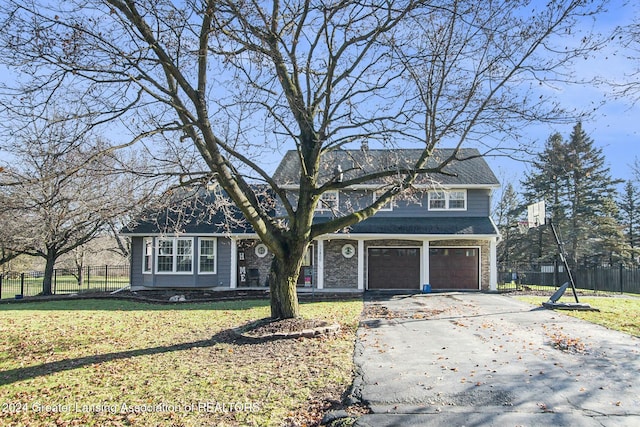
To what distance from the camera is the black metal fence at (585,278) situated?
21812 mm

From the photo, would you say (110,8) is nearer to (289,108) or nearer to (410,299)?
(289,108)

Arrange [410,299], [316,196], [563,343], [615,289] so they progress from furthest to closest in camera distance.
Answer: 1. [615,289]
2. [410,299]
3. [316,196]
4. [563,343]

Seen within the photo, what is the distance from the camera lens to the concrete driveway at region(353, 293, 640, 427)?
494 cm

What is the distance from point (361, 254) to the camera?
67.2 feet

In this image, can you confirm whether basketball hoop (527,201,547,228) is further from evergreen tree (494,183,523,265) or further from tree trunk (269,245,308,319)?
evergreen tree (494,183,523,265)

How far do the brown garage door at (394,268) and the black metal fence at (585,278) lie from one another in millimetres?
5042

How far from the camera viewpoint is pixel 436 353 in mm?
7793

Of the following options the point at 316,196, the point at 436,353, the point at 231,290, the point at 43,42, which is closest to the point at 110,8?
the point at 43,42

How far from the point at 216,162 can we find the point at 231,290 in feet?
43.2

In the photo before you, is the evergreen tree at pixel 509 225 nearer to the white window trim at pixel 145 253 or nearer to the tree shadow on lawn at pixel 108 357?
the white window trim at pixel 145 253

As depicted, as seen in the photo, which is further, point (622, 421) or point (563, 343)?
point (563, 343)

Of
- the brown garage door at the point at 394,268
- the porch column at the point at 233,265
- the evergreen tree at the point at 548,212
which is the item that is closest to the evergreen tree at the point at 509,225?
the evergreen tree at the point at 548,212

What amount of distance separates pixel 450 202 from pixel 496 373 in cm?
1537

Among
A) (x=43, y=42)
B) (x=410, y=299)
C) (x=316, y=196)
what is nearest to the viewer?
(x=43, y=42)
